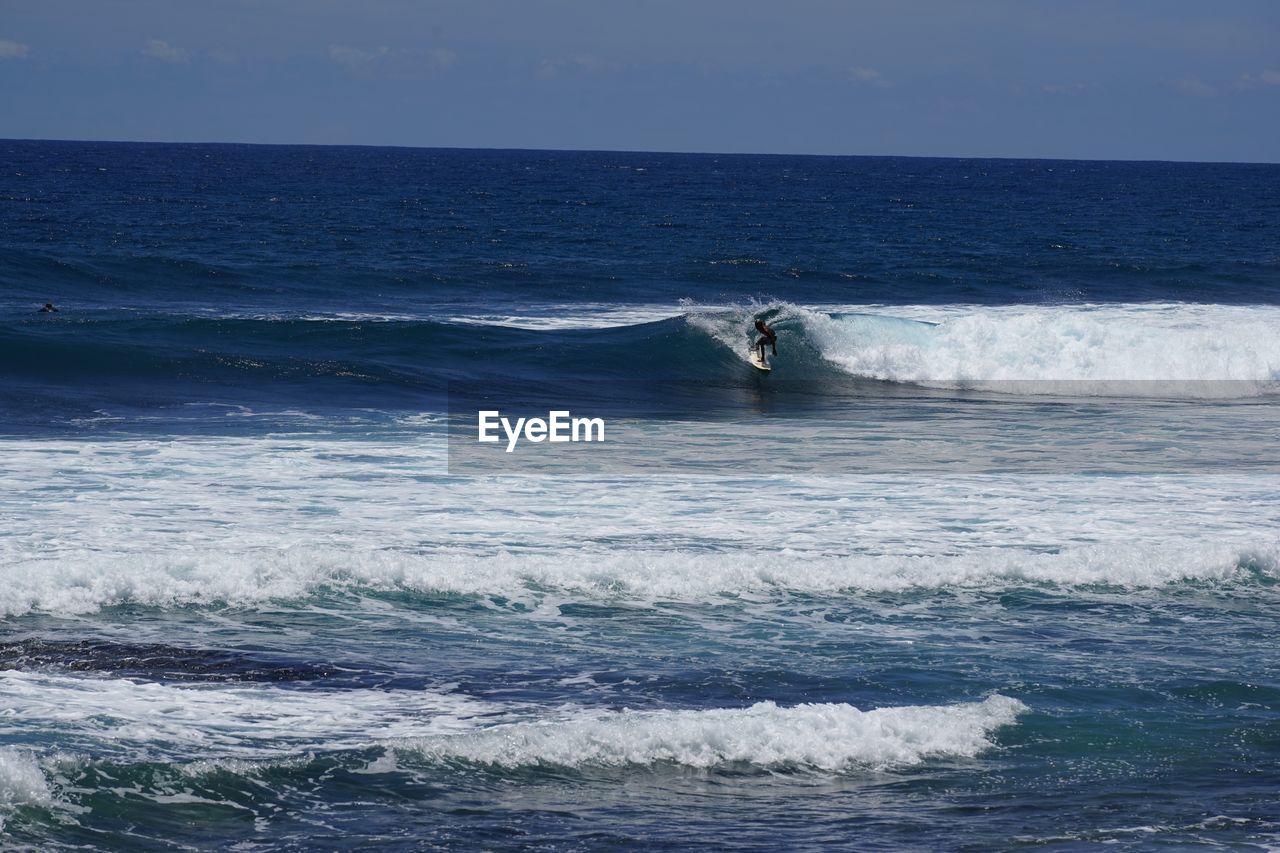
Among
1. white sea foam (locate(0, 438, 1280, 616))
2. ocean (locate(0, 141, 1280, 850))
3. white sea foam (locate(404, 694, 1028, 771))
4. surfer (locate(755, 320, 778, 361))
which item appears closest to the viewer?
ocean (locate(0, 141, 1280, 850))

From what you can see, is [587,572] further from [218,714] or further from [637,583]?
[218,714]

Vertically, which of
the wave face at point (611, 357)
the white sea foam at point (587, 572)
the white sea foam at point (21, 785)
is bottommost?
the white sea foam at point (21, 785)

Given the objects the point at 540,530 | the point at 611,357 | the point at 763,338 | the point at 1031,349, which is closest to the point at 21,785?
the point at 540,530

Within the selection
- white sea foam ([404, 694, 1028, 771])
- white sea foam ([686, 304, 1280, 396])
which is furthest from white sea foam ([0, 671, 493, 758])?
white sea foam ([686, 304, 1280, 396])

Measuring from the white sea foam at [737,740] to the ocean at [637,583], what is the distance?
0.02 meters

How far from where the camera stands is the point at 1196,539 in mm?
15047

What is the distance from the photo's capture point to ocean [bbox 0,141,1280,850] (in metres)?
8.77

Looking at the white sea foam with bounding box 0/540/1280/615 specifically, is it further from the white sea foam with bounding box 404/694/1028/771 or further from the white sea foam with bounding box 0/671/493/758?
the white sea foam with bounding box 404/694/1028/771

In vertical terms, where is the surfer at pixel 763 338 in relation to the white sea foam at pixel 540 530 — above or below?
above

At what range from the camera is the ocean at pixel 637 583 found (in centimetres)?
877

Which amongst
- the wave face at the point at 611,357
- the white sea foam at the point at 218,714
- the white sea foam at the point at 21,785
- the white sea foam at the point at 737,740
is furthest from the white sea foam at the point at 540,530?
the wave face at the point at 611,357

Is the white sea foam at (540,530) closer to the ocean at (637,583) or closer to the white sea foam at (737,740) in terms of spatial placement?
the ocean at (637,583)

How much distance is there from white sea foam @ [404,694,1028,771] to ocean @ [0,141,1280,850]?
2 centimetres

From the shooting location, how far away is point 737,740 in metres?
9.44
